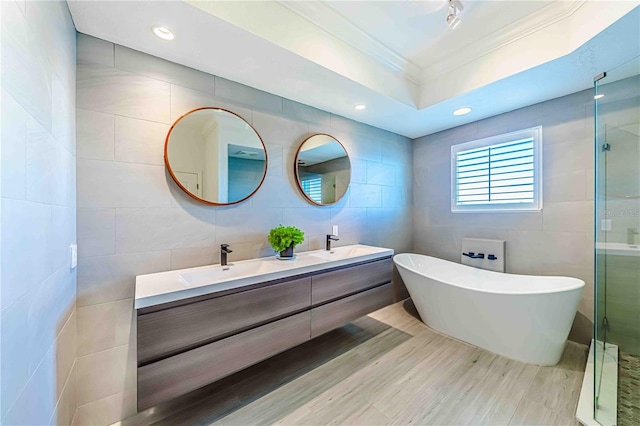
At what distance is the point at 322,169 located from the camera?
252 centimetres

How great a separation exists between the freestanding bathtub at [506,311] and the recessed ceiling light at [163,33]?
8.93 ft

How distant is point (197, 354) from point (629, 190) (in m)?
3.30

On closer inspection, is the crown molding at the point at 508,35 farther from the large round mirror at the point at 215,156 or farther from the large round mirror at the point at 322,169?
the large round mirror at the point at 215,156

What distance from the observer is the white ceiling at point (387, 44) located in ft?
4.52

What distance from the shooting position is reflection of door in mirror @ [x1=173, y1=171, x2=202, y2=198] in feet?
5.58

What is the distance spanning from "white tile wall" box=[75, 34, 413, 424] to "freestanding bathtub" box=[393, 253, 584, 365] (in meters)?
1.74

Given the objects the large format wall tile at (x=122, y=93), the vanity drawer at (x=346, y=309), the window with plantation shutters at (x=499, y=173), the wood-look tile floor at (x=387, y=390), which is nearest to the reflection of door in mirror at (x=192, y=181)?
the large format wall tile at (x=122, y=93)

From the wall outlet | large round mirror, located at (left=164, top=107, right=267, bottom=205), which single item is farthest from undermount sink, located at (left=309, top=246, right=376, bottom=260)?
the wall outlet

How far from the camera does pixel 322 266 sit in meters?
1.84

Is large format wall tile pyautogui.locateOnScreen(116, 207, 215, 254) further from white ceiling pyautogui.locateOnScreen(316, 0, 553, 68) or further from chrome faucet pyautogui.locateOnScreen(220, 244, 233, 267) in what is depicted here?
white ceiling pyautogui.locateOnScreen(316, 0, 553, 68)

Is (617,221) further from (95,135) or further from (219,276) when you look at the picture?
(95,135)

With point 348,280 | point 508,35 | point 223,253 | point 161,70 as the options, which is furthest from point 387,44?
point 223,253

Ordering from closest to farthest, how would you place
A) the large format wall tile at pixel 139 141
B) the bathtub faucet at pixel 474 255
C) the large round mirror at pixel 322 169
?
1. the large format wall tile at pixel 139 141
2. the large round mirror at pixel 322 169
3. the bathtub faucet at pixel 474 255

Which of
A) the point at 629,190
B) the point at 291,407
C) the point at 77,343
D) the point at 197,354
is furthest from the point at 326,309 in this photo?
the point at 629,190
